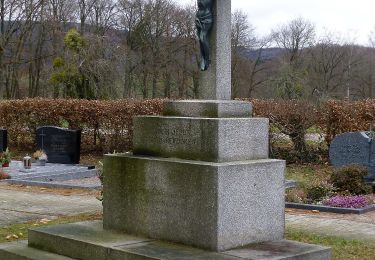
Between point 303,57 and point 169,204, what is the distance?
52164mm

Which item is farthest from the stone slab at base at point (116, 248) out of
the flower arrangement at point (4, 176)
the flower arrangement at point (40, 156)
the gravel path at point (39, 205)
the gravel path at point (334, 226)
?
the flower arrangement at point (40, 156)

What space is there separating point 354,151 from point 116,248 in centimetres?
1156

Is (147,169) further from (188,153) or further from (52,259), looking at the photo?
(52,259)

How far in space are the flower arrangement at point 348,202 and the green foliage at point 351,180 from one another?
141 cm

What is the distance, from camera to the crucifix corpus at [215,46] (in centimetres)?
739

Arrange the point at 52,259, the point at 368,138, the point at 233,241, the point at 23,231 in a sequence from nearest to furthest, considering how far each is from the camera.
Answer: the point at 233,241
the point at 52,259
the point at 23,231
the point at 368,138

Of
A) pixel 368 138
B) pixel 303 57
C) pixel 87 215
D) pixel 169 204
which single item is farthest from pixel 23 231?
pixel 303 57

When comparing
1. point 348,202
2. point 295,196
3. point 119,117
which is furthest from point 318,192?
point 119,117

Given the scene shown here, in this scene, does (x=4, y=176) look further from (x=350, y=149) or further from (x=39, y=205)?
(x=350, y=149)

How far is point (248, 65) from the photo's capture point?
180 ft

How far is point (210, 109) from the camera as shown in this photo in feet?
23.2

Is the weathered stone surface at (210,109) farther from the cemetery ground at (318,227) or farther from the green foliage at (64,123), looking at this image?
the green foliage at (64,123)

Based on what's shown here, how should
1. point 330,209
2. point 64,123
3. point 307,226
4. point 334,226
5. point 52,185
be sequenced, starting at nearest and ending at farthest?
point 307,226, point 334,226, point 330,209, point 52,185, point 64,123

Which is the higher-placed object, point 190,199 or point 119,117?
point 119,117
